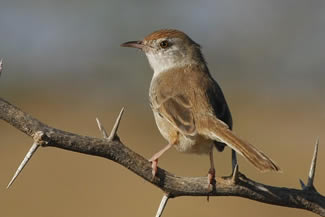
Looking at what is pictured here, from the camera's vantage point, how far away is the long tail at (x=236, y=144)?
5000mm

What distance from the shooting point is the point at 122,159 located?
407 cm

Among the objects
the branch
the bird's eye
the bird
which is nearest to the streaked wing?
the bird

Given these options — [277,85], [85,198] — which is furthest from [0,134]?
[277,85]

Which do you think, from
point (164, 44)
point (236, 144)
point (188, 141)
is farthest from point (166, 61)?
point (236, 144)

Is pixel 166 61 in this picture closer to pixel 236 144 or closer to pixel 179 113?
pixel 179 113

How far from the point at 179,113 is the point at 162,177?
1.75m

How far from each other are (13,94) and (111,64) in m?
5.50

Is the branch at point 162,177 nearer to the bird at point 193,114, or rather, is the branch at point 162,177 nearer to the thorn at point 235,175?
the thorn at point 235,175

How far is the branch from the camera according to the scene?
147 inches

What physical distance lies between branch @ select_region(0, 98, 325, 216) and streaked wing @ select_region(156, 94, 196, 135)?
1028 mm

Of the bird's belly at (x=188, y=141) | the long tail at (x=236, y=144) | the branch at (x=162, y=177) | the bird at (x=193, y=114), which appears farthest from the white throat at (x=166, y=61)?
the branch at (x=162, y=177)

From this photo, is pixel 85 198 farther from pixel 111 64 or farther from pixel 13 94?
pixel 111 64

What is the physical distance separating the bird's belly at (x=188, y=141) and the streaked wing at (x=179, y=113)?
8 centimetres

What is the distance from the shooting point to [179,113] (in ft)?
20.0
